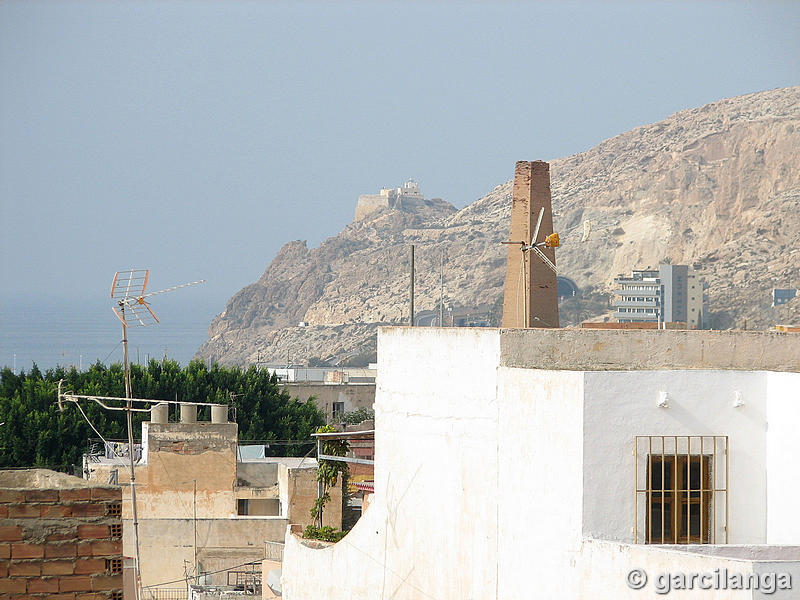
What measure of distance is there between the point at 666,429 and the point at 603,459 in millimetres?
651

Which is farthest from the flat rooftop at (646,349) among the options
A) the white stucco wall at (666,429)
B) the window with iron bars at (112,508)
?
the window with iron bars at (112,508)

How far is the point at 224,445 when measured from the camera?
3167 cm

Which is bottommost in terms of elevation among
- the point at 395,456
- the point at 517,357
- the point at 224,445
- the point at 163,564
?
the point at 163,564

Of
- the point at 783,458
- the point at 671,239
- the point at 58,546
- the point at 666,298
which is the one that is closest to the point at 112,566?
the point at 58,546

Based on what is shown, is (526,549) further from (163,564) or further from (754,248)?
(754,248)

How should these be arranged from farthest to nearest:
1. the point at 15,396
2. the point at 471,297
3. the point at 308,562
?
the point at 471,297, the point at 15,396, the point at 308,562

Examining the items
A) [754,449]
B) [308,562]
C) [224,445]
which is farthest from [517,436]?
[224,445]

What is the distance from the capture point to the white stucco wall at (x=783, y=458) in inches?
456

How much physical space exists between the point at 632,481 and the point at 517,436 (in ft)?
3.87

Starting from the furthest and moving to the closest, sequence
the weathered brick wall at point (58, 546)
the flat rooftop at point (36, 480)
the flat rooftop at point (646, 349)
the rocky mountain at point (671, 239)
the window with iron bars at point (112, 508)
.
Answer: the rocky mountain at point (671, 239) → the flat rooftop at point (646, 349) → the flat rooftop at point (36, 480) → the window with iron bars at point (112, 508) → the weathered brick wall at point (58, 546)

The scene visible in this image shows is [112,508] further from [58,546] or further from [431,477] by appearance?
[431,477]

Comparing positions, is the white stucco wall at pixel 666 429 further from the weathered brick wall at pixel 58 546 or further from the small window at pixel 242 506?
the small window at pixel 242 506

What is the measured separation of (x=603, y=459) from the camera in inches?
446

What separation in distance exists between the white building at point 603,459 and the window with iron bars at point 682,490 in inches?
0.5
